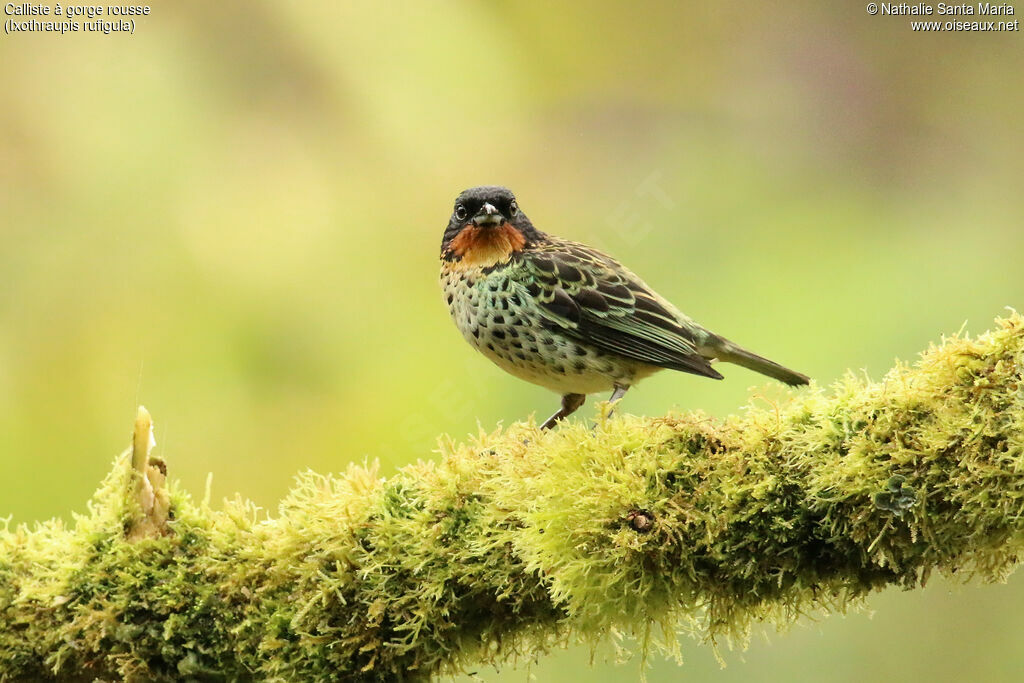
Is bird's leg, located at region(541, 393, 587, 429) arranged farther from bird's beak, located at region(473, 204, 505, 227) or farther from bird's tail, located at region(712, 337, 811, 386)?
bird's beak, located at region(473, 204, 505, 227)

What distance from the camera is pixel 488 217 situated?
13.0 feet

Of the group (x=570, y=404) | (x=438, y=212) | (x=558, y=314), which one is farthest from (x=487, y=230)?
(x=438, y=212)

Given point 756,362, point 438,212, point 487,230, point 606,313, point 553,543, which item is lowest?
point 553,543

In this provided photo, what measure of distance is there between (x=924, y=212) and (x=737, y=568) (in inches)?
140

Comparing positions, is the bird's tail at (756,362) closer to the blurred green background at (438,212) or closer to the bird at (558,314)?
the bird at (558,314)

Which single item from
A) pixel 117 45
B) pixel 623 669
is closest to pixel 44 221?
pixel 117 45

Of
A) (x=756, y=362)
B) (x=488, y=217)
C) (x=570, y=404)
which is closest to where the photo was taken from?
(x=488, y=217)

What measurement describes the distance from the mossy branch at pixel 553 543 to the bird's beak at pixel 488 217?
4.61 ft

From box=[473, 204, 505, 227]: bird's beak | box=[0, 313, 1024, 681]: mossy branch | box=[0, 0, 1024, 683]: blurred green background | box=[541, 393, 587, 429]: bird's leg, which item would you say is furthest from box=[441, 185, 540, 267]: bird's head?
box=[0, 313, 1024, 681]: mossy branch

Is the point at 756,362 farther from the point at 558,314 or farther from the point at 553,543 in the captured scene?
the point at 553,543

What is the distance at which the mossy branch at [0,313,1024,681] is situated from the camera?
204 cm

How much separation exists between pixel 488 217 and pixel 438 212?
2.03m

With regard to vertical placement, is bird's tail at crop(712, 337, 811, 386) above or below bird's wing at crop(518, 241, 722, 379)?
below

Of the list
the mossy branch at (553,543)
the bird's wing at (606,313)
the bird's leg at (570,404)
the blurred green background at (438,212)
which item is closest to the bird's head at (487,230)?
the bird's wing at (606,313)
